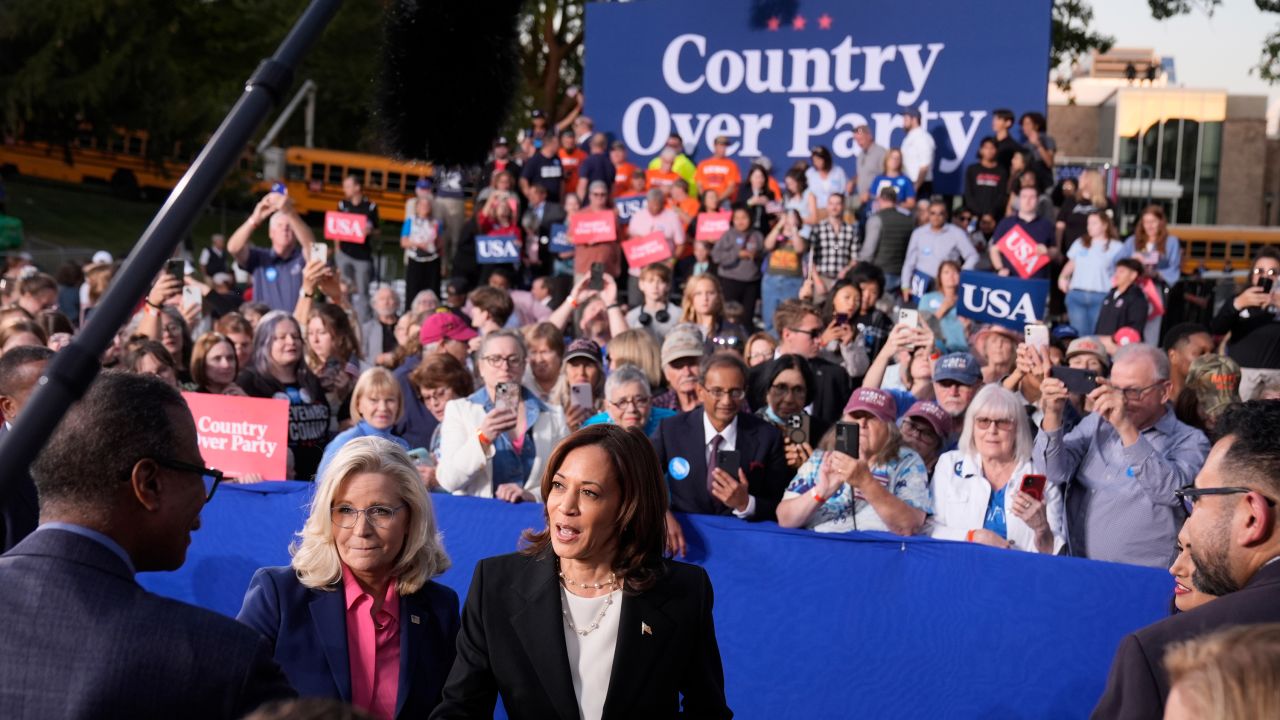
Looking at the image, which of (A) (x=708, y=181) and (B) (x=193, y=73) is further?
(B) (x=193, y=73)

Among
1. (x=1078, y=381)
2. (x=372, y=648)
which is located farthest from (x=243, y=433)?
(x=1078, y=381)

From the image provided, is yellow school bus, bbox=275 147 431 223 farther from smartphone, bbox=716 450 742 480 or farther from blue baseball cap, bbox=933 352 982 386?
smartphone, bbox=716 450 742 480

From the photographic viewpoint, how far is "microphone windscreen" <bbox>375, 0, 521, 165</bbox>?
10.4 feet

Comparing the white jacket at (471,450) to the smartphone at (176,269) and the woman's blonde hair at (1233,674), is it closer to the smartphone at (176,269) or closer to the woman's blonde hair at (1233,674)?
the smartphone at (176,269)

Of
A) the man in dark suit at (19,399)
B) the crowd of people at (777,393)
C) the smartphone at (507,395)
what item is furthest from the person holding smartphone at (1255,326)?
the man in dark suit at (19,399)

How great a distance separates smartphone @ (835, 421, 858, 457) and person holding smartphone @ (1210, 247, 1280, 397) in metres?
6.09

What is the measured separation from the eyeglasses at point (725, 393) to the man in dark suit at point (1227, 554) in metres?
3.45

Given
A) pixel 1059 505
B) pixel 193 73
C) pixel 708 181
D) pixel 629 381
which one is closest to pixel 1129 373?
pixel 1059 505

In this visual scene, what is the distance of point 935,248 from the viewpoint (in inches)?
616

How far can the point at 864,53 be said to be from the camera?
19.4 m

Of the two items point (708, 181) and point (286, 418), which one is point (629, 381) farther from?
point (708, 181)

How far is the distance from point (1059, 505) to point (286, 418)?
3965 mm

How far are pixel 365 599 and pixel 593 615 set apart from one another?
870 millimetres

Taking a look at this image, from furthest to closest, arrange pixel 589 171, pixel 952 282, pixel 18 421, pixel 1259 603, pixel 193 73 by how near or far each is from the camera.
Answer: pixel 193 73, pixel 589 171, pixel 952 282, pixel 1259 603, pixel 18 421
